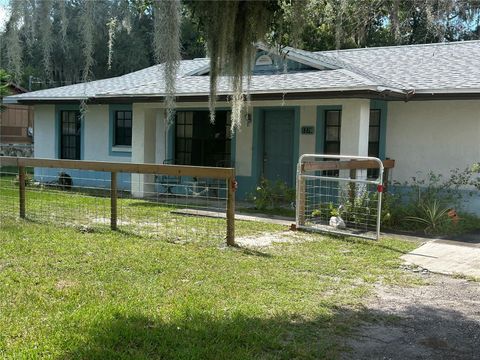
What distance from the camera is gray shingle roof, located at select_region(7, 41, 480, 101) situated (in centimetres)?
1101

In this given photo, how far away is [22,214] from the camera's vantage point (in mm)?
9281

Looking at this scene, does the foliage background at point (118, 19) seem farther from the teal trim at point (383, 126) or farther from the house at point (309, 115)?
the teal trim at point (383, 126)

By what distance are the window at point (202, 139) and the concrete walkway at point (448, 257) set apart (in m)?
7.03

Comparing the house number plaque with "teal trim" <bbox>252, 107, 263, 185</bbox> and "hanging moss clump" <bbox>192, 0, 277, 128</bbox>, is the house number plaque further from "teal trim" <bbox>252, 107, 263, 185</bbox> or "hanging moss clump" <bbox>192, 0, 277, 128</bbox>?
"hanging moss clump" <bbox>192, 0, 277, 128</bbox>

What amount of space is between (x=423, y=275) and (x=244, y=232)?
10.5 ft

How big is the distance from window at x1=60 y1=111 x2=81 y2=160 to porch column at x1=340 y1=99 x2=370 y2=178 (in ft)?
29.9

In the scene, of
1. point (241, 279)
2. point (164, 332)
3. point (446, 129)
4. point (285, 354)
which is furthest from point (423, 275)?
point (446, 129)

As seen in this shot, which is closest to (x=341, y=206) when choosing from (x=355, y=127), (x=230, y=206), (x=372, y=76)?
(x=355, y=127)

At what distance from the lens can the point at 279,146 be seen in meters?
13.5

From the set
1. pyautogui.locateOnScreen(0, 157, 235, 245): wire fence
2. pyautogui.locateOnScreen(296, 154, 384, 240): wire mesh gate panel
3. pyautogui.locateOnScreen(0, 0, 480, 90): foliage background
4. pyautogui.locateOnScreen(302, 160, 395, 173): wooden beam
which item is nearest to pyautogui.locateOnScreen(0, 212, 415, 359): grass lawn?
pyautogui.locateOnScreen(0, 157, 235, 245): wire fence

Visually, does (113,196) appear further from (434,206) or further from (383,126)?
(383,126)

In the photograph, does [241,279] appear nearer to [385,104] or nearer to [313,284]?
[313,284]

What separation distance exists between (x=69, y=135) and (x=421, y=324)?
47.2 ft

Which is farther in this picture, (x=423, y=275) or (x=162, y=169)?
(x=162, y=169)
